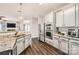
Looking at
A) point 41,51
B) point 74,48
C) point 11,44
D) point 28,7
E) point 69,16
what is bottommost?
point 41,51

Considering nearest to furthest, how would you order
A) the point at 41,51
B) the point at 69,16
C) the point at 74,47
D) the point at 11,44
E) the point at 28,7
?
the point at 11,44 → the point at 74,47 → the point at 69,16 → the point at 41,51 → the point at 28,7

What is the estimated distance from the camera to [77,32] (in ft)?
10.7

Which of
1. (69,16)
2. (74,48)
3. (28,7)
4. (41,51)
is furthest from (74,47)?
(28,7)

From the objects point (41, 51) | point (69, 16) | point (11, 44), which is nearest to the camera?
point (11, 44)

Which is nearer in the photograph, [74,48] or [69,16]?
[74,48]

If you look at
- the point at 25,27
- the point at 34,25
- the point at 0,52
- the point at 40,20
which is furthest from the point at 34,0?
the point at 34,25

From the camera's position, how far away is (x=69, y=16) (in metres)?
3.46

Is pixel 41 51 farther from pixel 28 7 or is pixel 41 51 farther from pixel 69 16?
pixel 28 7

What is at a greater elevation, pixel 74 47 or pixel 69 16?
pixel 69 16

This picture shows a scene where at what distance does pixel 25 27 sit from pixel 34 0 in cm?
473

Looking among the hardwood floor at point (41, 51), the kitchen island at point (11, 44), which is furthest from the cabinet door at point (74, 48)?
the kitchen island at point (11, 44)

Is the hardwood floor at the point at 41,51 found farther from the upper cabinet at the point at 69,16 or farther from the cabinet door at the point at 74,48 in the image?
the upper cabinet at the point at 69,16

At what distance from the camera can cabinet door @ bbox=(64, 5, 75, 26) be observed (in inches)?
126
